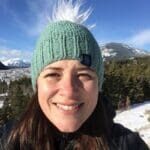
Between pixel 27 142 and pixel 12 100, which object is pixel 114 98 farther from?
pixel 27 142

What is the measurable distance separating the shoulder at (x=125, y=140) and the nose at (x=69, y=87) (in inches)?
21.2

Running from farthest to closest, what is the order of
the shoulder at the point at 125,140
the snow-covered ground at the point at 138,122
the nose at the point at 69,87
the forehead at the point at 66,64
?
the snow-covered ground at the point at 138,122 < the shoulder at the point at 125,140 < the forehead at the point at 66,64 < the nose at the point at 69,87

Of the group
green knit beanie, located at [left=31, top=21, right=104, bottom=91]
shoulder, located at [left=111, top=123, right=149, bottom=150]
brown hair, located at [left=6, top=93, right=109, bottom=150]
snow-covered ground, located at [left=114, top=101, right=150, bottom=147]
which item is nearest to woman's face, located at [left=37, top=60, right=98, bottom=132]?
green knit beanie, located at [left=31, top=21, right=104, bottom=91]

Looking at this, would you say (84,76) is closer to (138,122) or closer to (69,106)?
(69,106)

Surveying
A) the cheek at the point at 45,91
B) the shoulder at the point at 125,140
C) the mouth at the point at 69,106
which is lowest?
the shoulder at the point at 125,140

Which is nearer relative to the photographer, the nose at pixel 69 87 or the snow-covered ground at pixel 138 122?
the nose at pixel 69 87

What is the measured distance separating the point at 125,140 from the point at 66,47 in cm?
76

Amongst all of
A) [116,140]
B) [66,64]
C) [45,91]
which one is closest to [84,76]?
[66,64]

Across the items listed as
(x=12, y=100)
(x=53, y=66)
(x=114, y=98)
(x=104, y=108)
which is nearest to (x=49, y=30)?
(x=53, y=66)

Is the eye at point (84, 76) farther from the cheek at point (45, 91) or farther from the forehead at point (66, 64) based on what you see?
the cheek at point (45, 91)

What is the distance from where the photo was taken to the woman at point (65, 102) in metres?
2.06

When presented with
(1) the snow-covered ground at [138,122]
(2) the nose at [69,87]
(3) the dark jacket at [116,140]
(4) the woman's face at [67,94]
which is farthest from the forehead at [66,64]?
(1) the snow-covered ground at [138,122]

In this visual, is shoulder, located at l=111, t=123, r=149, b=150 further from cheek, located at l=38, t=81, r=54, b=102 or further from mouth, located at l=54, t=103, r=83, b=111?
cheek, located at l=38, t=81, r=54, b=102

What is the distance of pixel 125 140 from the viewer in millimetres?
2307
